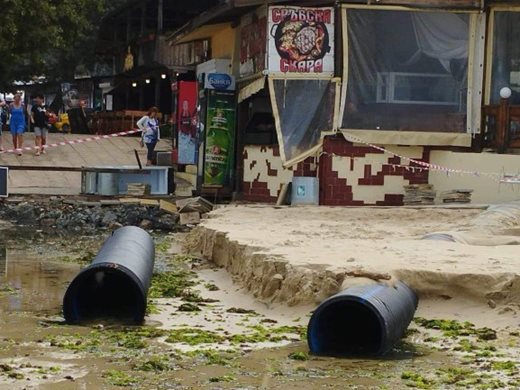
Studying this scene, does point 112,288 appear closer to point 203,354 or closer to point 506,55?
point 203,354

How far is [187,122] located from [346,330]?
18.3 meters

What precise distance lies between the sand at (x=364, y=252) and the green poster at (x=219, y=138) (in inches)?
224

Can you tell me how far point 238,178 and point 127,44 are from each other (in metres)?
20.7

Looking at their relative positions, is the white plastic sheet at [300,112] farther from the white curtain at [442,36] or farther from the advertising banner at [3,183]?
the advertising banner at [3,183]

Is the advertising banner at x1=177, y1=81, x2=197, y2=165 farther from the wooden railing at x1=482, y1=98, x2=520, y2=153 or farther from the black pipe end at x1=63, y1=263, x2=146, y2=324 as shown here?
the black pipe end at x1=63, y1=263, x2=146, y2=324

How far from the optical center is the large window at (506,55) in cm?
2250

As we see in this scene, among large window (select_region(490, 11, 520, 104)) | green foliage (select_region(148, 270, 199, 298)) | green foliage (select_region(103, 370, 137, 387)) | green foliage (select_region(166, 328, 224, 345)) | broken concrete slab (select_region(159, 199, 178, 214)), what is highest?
large window (select_region(490, 11, 520, 104))

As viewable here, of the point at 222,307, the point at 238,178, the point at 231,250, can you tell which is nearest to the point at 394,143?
the point at 238,178

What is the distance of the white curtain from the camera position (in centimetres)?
2252

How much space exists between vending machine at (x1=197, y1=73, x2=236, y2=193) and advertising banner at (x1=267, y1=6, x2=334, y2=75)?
3073 mm

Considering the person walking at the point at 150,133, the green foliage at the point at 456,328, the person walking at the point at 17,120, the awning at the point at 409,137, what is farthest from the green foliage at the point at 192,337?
the person walking at the point at 17,120

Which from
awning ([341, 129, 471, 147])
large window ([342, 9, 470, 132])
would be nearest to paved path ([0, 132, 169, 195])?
awning ([341, 129, 471, 147])

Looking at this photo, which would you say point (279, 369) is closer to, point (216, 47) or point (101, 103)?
point (216, 47)

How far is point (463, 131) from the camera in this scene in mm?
22594
